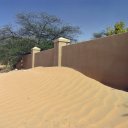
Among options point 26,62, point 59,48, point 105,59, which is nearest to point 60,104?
point 105,59

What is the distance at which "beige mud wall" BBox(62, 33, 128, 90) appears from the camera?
8.96 metres

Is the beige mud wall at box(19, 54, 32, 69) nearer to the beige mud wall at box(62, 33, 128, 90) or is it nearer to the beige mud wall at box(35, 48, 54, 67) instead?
the beige mud wall at box(35, 48, 54, 67)

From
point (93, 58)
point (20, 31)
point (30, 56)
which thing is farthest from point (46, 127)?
point (20, 31)

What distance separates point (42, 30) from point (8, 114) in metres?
19.4

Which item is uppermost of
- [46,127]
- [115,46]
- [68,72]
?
[115,46]

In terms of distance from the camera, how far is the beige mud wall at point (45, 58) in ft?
51.5

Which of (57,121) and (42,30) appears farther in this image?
(42,30)

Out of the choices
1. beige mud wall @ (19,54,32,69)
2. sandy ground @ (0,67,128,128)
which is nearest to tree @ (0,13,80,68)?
beige mud wall @ (19,54,32,69)

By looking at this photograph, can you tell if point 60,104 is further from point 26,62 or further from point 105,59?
point 26,62

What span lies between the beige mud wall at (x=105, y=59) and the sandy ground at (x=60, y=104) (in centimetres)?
91

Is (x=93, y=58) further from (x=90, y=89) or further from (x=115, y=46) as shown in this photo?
(x=90, y=89)

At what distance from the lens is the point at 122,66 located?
8969 mm

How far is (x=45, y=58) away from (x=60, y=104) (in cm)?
1031

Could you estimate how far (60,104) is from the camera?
22.0 feet
